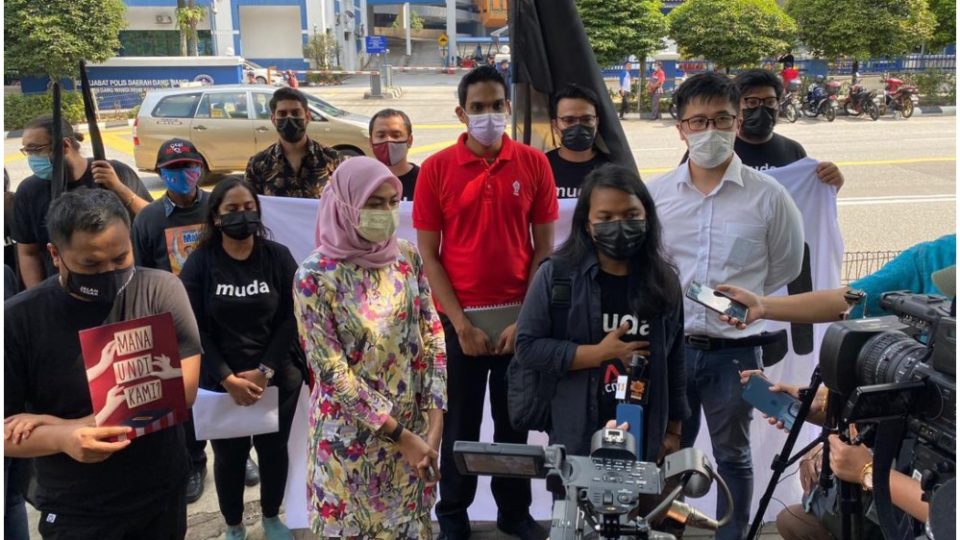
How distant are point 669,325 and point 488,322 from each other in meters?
0.86

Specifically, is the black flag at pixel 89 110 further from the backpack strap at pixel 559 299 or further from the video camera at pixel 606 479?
the video camera at pixel 606 479

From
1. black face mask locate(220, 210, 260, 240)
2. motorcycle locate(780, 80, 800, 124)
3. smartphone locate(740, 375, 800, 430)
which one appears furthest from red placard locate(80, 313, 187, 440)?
motorcycle locate(780, 80, 800, 124)

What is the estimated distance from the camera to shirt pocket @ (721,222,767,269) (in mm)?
2986

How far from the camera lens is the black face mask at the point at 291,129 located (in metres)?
4.16

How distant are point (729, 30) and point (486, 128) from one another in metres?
21.1

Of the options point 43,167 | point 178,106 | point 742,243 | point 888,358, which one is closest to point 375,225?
point 742,243

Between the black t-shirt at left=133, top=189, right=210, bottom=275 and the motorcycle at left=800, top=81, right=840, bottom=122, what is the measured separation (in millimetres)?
19500

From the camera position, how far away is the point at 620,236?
2.47 meters

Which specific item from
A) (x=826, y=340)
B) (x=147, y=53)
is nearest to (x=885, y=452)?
(x=826, y=340)

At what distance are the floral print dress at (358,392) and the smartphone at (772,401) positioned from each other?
112cm

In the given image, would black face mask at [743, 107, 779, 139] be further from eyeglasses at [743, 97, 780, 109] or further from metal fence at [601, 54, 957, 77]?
metal fence at [601, 54, 957, 77]

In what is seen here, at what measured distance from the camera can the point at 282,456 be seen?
3.39 m

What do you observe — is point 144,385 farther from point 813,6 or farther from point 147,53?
point 147,53

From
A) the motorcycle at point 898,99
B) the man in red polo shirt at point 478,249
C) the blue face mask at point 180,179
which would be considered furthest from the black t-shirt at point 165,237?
the motorcycle at point 898,99
